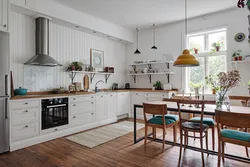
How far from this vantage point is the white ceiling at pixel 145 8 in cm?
404

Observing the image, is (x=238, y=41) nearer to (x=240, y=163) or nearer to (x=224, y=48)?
(x=224, y=48)

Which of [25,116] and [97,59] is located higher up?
[97,59]

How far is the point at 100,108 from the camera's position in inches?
191

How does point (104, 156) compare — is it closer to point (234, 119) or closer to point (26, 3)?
point (234, 119)

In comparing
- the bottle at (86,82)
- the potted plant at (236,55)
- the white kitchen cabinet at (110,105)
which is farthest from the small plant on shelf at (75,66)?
the potted plant at (236,55)

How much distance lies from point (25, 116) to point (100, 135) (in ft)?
5.27

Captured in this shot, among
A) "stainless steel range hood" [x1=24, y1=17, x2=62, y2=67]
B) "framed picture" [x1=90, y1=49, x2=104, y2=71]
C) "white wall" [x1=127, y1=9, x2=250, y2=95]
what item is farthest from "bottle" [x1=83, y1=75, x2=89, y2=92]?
"white wall" [x1=127, y1=9, x2=250, y2=95]

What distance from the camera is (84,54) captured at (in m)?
5.14

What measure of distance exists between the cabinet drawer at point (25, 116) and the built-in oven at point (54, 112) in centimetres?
16

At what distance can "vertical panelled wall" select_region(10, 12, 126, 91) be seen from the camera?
3732mm

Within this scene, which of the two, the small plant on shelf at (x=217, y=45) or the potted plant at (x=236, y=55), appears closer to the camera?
the potted plant at (x=236, y=55)

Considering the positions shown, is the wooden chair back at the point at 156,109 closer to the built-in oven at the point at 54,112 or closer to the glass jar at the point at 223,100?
the glass jar at the point at 223,100

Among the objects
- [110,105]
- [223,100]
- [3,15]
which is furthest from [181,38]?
[3,15]

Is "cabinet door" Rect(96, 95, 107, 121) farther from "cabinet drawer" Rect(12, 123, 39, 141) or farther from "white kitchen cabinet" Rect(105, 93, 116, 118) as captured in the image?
"cabinet drawer" Rect(12, 123, 39, 141)
